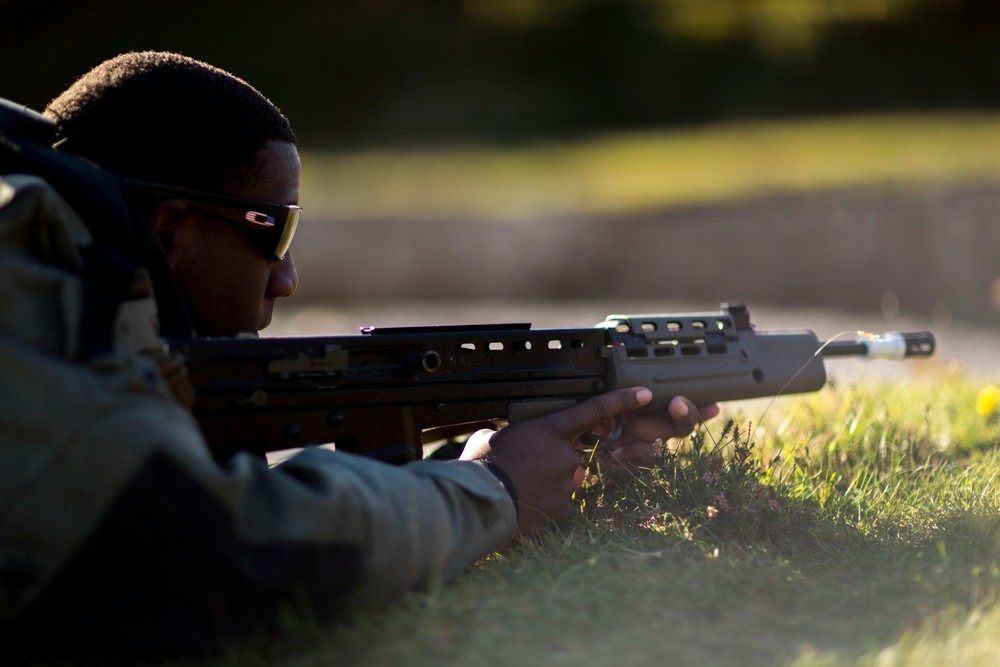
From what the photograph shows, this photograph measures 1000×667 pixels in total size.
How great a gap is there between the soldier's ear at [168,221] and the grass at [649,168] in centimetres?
1230

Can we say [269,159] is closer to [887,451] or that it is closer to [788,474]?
[788,474]

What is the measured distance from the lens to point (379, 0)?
24.5m

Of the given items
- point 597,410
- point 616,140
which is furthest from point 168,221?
point 616,140

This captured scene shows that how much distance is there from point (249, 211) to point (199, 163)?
0.61 ft

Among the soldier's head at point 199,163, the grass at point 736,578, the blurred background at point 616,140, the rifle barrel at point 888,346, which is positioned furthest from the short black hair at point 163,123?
the blurred background at point 616,140

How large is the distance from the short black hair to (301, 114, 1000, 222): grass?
12105 mm

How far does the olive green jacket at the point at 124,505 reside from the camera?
6.06 ft

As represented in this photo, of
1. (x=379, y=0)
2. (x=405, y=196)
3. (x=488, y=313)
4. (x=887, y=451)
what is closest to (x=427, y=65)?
(x=379, y=0)

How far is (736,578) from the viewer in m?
2.43

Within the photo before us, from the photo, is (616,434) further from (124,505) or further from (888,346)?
(124,505)

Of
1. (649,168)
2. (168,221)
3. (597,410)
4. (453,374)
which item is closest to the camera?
(168,221)

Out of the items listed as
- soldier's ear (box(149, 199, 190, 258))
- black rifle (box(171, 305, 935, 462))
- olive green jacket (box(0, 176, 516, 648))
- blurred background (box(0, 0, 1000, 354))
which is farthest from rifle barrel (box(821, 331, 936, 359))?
blurred background (box(0, 0, 1000, 354))

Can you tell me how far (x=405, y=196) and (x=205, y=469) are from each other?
14990mm

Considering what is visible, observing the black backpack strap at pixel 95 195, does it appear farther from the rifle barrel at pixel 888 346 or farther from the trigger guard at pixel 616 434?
the rifle barrel at pixel 888 346
